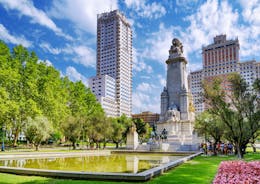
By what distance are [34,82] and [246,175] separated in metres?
36.5

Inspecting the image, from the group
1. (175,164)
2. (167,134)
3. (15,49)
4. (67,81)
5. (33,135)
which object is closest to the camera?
(175,164)

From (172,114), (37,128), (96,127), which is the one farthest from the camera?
(172,114)

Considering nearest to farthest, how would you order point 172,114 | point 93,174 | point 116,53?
1. point 93,174
2. point 172,114
3. point 116,53

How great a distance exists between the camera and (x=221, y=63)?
125 metres

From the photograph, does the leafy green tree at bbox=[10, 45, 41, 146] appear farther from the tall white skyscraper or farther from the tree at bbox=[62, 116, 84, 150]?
the tall white skyscraper

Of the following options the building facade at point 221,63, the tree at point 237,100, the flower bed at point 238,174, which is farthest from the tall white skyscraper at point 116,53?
the flower bed at point 238,174

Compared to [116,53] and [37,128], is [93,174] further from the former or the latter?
[116,53]

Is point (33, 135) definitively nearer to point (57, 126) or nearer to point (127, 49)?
point (57, 126)

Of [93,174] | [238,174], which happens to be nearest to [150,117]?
[93,174]

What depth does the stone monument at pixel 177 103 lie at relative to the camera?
141ft

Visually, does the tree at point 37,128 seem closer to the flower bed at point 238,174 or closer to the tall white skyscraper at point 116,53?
the flower bed at point 238,174

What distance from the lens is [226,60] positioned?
12381 cm

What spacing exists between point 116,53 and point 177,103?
97903mm

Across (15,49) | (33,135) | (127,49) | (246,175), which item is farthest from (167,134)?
(127,49)
